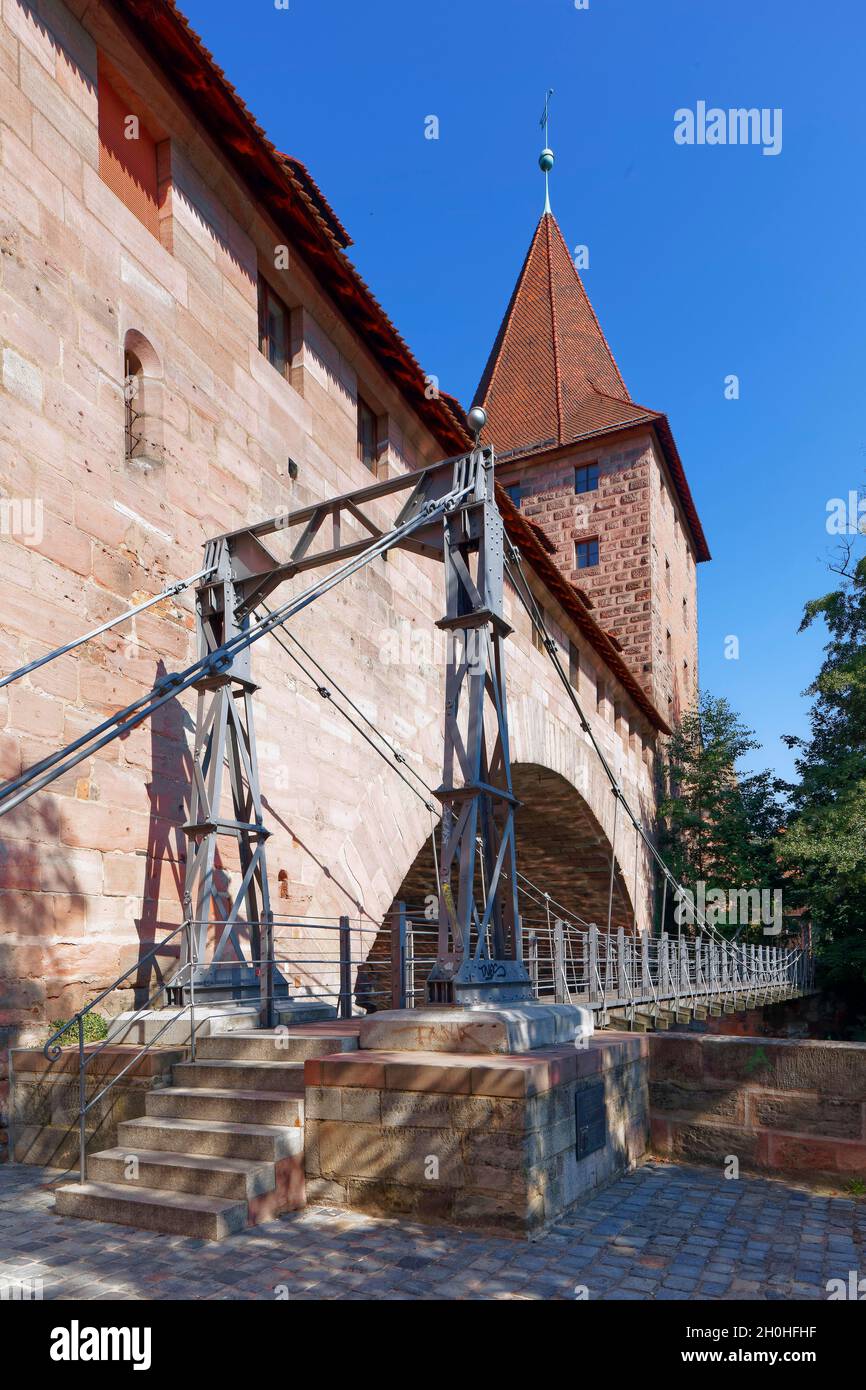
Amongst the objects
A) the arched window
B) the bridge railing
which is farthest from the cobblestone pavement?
the arched window

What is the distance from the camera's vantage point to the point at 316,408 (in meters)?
10.2

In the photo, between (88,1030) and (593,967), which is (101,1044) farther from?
(593,967)

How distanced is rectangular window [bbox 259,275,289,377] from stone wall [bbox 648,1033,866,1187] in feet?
23.1

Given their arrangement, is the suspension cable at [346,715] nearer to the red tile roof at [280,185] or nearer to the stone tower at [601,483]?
the red tile roof at [280,185]

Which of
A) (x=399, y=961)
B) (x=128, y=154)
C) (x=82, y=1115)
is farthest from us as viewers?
(x=128, y=154)

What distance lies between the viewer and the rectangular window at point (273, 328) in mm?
9719

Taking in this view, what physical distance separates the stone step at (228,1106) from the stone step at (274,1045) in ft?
1.02

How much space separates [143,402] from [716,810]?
2036 centimetres

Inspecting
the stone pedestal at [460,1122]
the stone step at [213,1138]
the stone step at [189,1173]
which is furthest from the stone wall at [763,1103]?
the stone step at [189,1173]

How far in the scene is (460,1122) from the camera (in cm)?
432

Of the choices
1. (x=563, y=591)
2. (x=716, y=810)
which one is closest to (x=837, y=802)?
(x=716, y=810)

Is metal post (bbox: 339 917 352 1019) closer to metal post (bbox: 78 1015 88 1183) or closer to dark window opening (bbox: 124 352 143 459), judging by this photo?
metal post (bbox: 78 1015 88 1183)
